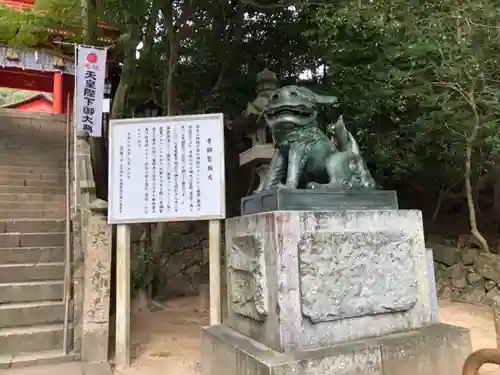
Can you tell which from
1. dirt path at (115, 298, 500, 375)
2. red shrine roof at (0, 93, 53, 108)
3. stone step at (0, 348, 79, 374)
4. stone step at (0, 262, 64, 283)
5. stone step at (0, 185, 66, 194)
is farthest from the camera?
red shrine roof at (0, 93, 53, 108)

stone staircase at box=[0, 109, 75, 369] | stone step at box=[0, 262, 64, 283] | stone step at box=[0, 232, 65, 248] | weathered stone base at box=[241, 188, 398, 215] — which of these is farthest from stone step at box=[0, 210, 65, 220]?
weathered stone base at box=[241, 188, 398, 215]

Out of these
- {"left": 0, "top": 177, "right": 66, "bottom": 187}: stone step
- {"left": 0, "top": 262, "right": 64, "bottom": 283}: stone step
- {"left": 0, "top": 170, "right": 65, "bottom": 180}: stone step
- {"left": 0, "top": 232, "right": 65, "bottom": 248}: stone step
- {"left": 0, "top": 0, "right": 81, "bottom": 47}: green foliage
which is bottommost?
{"left": 0, "top": 262, "right": 64, "bottom": 283}: stone step

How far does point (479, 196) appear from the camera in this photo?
431 inches

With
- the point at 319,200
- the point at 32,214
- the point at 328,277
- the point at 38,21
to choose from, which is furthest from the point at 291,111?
the point at 38,21

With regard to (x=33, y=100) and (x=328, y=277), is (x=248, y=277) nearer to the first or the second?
(x=328, y=277)

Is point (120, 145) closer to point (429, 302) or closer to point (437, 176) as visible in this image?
point (429, 302)

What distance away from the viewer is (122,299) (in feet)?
14.2

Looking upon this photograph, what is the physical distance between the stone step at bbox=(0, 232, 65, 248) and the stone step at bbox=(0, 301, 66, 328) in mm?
1087

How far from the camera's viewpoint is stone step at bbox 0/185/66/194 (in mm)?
7379

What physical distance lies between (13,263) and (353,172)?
14.5 feet

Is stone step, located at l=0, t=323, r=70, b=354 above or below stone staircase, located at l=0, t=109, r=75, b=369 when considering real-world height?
below

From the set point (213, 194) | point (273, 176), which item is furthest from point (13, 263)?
point (273, 176)

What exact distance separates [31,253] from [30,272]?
39 centimetres

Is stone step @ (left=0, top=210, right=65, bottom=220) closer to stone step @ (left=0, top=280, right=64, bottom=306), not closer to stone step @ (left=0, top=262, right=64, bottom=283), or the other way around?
stone step @ (left=0, top=262, right=64, bottom=283)
